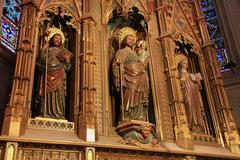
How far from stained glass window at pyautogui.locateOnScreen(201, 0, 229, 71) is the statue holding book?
6.64m

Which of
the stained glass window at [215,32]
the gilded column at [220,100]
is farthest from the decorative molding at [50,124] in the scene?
the stained glass window at [215,32]

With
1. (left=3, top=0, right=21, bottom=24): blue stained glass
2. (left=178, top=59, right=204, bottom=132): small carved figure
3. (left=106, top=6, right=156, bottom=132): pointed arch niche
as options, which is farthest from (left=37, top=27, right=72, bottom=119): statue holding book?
(left=3, top=0, right=21, bottom=24): blue stained glass

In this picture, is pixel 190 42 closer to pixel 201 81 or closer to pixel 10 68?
pixel 201 81

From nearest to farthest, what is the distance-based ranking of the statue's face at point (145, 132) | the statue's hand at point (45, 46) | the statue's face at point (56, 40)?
the statue's face at point (145, 132)
the statue's hand at point (45, 46)
the statue's face at point (56, 40)

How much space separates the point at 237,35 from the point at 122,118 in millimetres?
6748

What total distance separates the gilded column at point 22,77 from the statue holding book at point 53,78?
1.16 ft

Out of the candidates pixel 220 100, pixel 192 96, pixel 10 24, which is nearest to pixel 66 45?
pixel 10 24

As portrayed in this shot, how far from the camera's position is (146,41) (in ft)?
25.8

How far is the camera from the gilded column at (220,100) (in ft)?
23.7

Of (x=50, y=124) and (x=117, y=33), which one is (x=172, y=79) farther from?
(x=50, y=124)

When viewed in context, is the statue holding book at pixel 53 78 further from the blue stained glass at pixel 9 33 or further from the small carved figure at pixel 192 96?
the small carved figure at pixel 192 96

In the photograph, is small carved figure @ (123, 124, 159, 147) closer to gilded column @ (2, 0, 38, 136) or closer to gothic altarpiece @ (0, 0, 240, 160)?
gothic altarpiece @ (0, 0, 240, 160)

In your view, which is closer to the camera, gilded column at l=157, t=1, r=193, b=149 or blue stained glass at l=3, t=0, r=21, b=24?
gilded column at l=157, t=1, r=193, b=149

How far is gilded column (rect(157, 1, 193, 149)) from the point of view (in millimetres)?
6535
